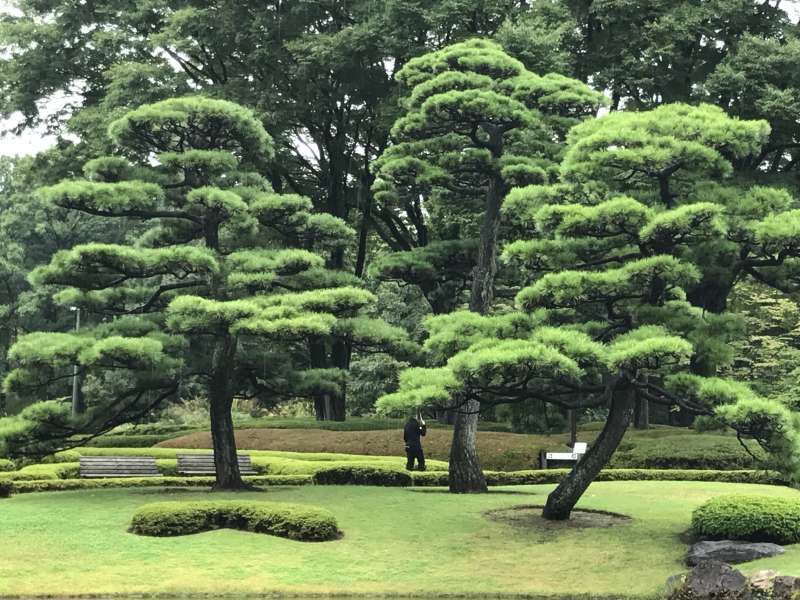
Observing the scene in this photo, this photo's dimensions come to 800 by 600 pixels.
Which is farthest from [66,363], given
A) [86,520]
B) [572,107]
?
[572,107]

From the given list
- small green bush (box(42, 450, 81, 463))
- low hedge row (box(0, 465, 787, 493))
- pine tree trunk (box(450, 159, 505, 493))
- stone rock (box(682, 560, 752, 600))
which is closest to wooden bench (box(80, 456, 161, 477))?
low hedge row (box(0, 465, 787, 493))

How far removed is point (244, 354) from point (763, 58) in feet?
57.5

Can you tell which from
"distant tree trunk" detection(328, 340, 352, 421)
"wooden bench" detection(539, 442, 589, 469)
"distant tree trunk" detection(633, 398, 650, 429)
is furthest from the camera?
"distant tree trunk" detection(328, 340, 352, 421)

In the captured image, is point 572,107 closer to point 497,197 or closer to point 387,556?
point 497,197

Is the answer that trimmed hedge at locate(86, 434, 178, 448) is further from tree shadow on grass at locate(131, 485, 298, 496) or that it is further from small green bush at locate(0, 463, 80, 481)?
tree shadow on grass at locate(131, 485, 298, 496)

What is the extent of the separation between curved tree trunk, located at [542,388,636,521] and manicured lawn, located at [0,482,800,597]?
25.7 inches

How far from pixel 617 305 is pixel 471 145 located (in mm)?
6302

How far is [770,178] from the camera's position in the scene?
2828cm

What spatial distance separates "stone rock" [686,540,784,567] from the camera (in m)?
12.7

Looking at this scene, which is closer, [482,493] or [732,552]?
[732,552]

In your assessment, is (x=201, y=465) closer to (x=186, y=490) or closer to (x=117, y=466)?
(x=117, y=466)

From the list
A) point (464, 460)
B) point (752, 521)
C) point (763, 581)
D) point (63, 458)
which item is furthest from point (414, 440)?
point (763, 581)

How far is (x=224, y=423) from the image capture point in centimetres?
1886

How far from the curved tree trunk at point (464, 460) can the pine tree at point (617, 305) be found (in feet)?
9.95
